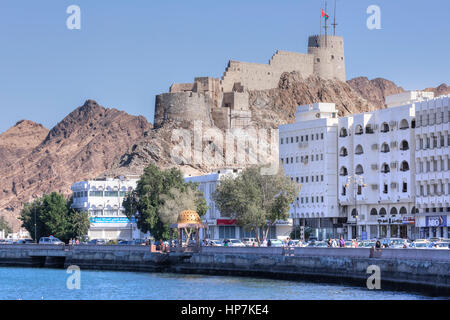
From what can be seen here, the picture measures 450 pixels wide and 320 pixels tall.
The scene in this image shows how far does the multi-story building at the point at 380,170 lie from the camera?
116500mm

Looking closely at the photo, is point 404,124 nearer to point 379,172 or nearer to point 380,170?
point 380,170

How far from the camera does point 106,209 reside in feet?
538

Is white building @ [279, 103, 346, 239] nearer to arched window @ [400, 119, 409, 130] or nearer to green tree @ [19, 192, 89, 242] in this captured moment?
arched window @ [400, 119, 409, 130]

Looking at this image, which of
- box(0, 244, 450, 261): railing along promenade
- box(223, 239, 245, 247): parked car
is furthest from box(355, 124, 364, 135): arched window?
box(0, 244, 450, 261): railing along promenade

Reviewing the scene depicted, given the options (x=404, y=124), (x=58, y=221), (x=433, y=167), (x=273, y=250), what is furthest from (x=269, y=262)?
(x=58, y=221)

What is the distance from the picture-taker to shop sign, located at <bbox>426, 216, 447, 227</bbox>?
364ft

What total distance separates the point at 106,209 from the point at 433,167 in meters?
66.4

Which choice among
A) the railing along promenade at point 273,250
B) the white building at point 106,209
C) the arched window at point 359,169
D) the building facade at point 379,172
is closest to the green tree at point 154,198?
the railing along promenade at point 273,250

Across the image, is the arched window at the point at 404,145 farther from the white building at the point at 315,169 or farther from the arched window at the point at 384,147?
the white building at the point at 315,169

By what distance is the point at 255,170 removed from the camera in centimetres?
11894
